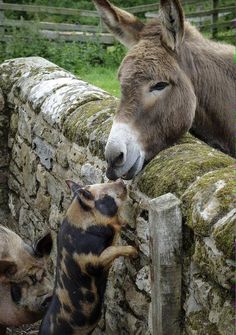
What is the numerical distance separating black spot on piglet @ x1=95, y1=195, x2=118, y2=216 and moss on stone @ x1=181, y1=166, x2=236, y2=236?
2.69ft

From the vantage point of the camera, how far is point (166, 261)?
288 centimetres

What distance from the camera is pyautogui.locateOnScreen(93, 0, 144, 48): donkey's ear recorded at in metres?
3.93

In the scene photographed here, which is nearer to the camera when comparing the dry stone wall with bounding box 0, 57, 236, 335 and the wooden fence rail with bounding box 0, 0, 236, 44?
the dry stone wall with bounding box 0, 57, 236, 335

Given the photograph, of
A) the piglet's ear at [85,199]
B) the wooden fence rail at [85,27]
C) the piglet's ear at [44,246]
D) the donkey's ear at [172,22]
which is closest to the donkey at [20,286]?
the piglet's ear at [44,246]

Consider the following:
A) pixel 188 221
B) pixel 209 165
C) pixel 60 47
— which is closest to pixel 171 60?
pixel 209 165

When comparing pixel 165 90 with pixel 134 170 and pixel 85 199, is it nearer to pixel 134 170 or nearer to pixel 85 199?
pixel 134 170

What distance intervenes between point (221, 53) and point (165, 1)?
3.10ft

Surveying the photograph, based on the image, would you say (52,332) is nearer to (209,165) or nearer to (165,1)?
(209,165)

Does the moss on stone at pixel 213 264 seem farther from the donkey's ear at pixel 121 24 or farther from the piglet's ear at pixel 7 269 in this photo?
the donkey's ear at pixel 121 24

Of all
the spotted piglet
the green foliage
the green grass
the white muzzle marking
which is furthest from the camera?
the green foliage

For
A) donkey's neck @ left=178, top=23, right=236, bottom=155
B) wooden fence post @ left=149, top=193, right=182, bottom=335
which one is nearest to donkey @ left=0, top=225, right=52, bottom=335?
wooden fence post @ left=149, top=193, right=182, bottom=335

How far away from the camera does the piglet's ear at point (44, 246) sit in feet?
13.6

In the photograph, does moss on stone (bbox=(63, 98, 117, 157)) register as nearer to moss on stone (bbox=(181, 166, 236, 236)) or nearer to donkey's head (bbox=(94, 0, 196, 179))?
donkey's head (bbox=(94, 0, 196, 179))

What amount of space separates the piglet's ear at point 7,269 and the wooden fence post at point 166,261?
136cm
